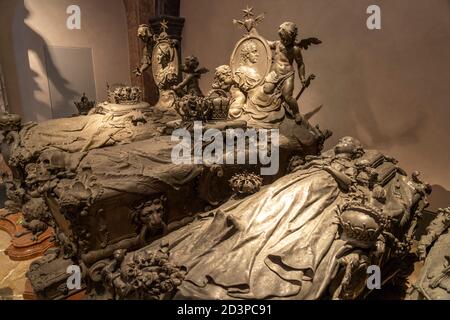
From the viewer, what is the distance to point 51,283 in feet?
11.3

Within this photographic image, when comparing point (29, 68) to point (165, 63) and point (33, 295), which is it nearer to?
point (165, 63)

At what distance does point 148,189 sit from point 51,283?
1.23 metres

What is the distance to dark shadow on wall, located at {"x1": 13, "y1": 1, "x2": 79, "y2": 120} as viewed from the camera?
7.14 m

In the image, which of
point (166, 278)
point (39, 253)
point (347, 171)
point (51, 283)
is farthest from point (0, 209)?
point (347, 171)

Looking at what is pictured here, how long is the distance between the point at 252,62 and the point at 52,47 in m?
4.52

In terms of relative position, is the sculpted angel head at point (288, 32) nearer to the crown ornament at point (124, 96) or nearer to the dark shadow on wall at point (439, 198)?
the dark shadow on wall at point (439, 198)

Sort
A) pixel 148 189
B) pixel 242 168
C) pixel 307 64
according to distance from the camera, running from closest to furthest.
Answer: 1. pixel 148 189
2. pixel 242 168
3. pixel 307 64

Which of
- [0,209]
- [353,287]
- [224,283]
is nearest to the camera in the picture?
[224,283]

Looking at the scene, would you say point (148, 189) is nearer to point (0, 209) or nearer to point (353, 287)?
point (353, 287)

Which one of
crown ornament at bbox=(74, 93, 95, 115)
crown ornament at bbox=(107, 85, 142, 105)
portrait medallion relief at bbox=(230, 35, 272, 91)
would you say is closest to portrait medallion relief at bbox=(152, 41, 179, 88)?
crown ornament at bbox=(107, 85, 142, 105)

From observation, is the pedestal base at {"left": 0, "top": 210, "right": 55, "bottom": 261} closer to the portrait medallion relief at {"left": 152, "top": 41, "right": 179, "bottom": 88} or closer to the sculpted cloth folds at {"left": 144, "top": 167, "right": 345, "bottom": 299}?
the sculpted cloth folds at {"left": 144, "top": 167, "right": 345, "bottom": 299}

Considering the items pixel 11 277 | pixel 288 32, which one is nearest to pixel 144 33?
pixel 288 32

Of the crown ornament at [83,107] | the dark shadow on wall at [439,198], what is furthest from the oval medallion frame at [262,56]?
the crown ornament at [83,107]

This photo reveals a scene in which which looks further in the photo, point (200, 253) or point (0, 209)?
point (0, 209)
